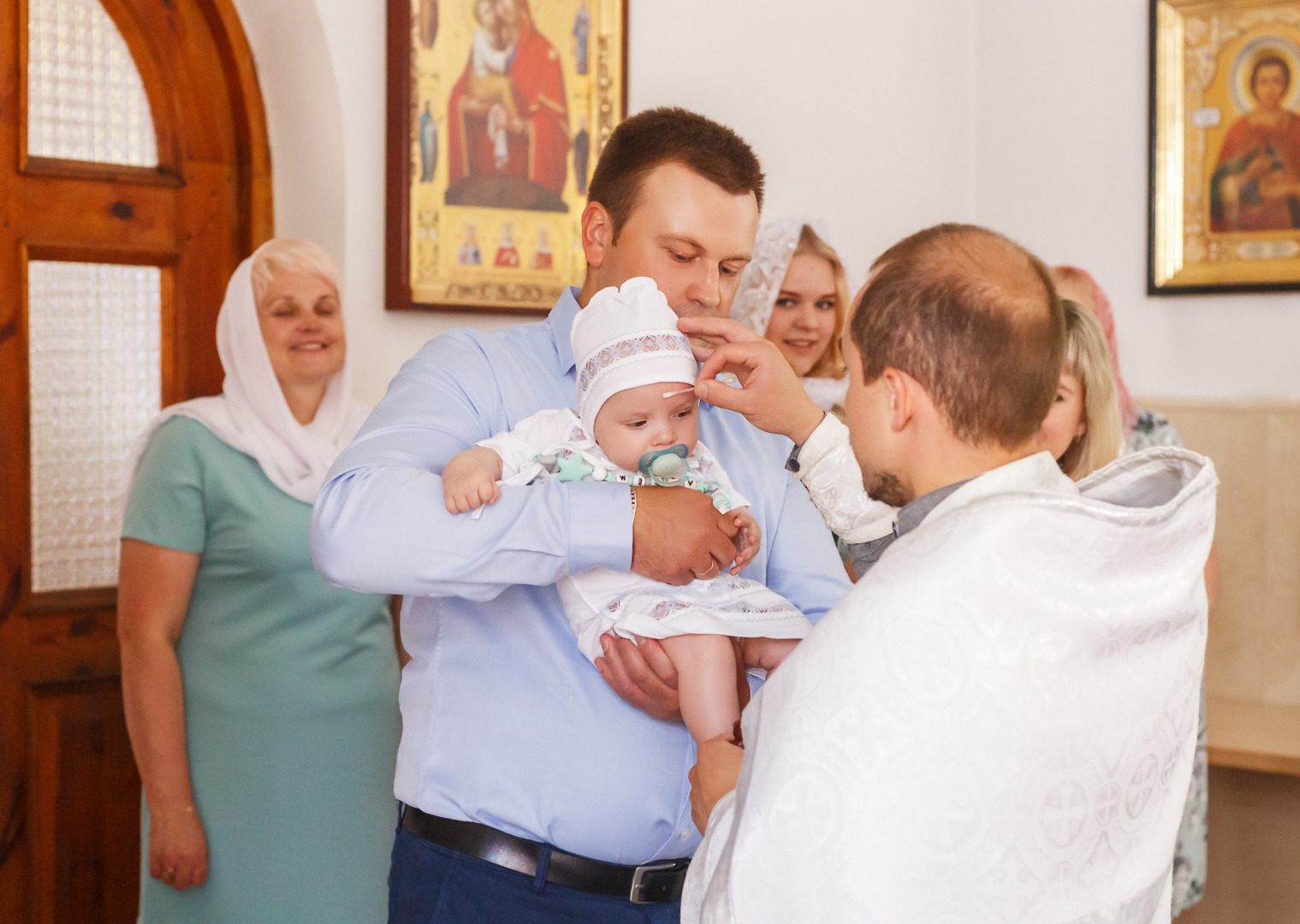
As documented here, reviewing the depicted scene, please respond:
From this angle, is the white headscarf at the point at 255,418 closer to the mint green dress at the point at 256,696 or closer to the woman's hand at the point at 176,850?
the mint green dress at the point at 256,696

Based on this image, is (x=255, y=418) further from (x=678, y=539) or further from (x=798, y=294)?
(x=678, y=539)

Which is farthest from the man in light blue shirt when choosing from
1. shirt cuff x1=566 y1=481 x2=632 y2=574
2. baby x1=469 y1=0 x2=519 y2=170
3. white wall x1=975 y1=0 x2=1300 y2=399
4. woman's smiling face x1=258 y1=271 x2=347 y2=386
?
white wall x1=975 y1=0 x2=1300 y2=399

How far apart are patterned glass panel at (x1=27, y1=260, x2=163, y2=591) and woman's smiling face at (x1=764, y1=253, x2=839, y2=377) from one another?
167 cm

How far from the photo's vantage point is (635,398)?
1601 millimetres

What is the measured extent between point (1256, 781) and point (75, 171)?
372cm

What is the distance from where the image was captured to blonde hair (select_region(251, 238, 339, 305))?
284 centimetres

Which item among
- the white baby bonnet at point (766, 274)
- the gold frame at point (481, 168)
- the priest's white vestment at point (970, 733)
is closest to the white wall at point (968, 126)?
the gold frame at point (481, 168)

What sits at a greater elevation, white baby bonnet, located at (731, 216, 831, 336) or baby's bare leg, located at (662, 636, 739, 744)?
white baby bonnet, located at (731, 216, 831, 336)

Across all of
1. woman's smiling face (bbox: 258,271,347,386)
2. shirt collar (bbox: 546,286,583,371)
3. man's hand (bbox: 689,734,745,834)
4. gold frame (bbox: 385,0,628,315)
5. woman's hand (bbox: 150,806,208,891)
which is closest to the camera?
man's hand (bbox: 689,734,745,834)

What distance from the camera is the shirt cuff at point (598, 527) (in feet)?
4.83

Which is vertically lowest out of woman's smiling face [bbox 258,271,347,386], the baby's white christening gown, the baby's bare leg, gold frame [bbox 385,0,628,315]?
the baby's bare leg

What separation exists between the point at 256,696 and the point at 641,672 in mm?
1426

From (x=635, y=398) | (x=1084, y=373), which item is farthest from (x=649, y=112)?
(x=1084, y=373)

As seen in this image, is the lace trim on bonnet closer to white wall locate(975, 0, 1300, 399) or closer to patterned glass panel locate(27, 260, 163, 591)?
patterned glass panel locate(27, 260, 163, 591)
